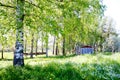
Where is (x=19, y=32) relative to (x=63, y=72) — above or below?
above

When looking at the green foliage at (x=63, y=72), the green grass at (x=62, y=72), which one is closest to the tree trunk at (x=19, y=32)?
the green grass at (x=62, y=72)

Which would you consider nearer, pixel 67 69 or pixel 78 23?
pixel 67 69

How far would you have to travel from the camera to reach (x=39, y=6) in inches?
604

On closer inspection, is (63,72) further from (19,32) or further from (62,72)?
(19,32)

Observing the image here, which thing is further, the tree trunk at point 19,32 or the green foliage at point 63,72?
the tree trunk at point 19,32

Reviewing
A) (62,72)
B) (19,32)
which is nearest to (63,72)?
(62,72)

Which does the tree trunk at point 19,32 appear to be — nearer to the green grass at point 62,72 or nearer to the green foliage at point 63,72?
Answer: the green grass at point 62,72

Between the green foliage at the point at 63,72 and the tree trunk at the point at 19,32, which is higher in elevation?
the tree trunk at the point at 19,32

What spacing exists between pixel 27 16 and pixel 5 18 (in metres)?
1.83

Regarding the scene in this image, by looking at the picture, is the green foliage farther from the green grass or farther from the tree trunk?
the tree trunk

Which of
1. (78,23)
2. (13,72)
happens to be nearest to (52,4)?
(78,23)

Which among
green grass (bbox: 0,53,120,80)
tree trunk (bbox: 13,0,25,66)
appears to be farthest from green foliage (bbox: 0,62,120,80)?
tree trunk (bbox: 13,0,25,66)

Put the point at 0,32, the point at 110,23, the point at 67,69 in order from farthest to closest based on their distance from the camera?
the point at 110,23 → the point at 67,69 → the point at 0,32

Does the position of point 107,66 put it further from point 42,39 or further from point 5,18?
point 5,18
